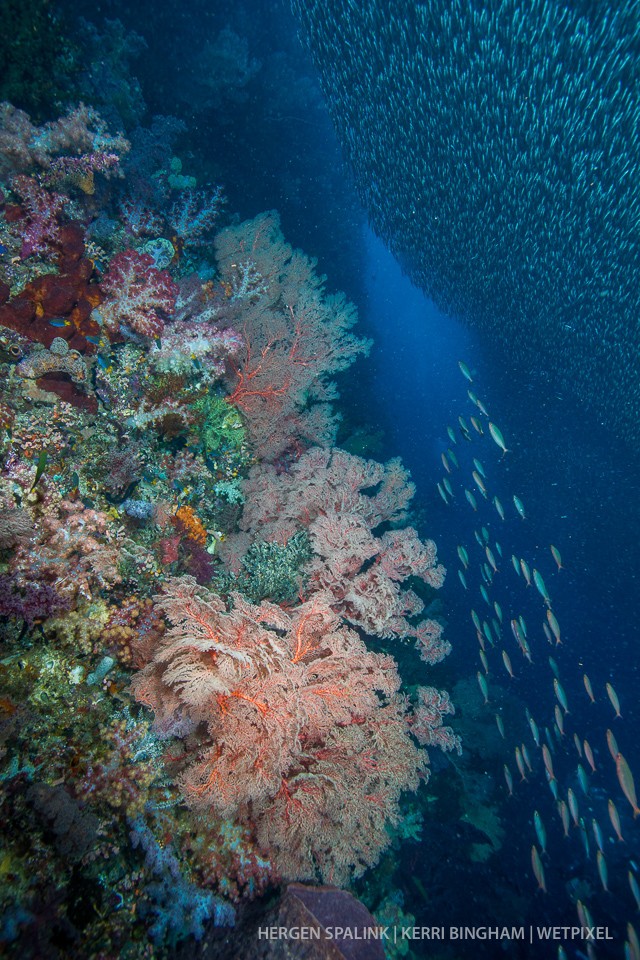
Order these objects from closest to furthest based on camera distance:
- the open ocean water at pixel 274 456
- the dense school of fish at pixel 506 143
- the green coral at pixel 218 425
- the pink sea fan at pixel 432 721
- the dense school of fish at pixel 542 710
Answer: the open ocean water at pixel 274 456 < the pink sea fan at pixel 432 721 < the green coral at pixel 218 425 < the dense school of fish at pixel 506 143 < the dense school of fish at pixel 542 710

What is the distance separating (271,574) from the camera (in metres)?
5.29

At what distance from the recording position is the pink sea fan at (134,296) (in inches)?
222

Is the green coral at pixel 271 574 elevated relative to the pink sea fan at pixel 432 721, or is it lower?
elevated

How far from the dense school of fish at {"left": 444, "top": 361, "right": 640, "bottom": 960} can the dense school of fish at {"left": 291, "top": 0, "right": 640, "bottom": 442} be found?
398 cm

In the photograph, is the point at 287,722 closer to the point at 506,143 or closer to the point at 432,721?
the point at 432,721

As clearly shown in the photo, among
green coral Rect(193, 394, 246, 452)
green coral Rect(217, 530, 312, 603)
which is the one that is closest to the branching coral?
green coral Rect(217, 530, 312, 603)

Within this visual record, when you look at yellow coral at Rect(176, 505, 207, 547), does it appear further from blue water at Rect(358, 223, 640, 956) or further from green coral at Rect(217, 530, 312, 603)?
blue water at Rect(358, 223, 640, 956)

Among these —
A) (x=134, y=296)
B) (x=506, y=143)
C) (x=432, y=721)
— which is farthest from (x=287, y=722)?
(x=506, y=143)

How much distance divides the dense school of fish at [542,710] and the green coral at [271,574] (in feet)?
15.2

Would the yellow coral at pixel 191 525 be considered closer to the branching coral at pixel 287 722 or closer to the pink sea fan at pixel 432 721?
the branching coral at pixel 287 722

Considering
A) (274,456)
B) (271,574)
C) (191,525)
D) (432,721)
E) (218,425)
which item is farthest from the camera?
(274,456)

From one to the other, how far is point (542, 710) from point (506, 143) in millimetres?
18233

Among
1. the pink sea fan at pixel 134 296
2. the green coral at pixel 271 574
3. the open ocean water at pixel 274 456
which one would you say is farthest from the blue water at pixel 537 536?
the pink sea fan at pixel 134 296

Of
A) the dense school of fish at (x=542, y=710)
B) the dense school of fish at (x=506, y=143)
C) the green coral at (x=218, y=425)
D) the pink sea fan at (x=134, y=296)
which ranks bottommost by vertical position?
the dense school of fish at (x=542, y=710)
